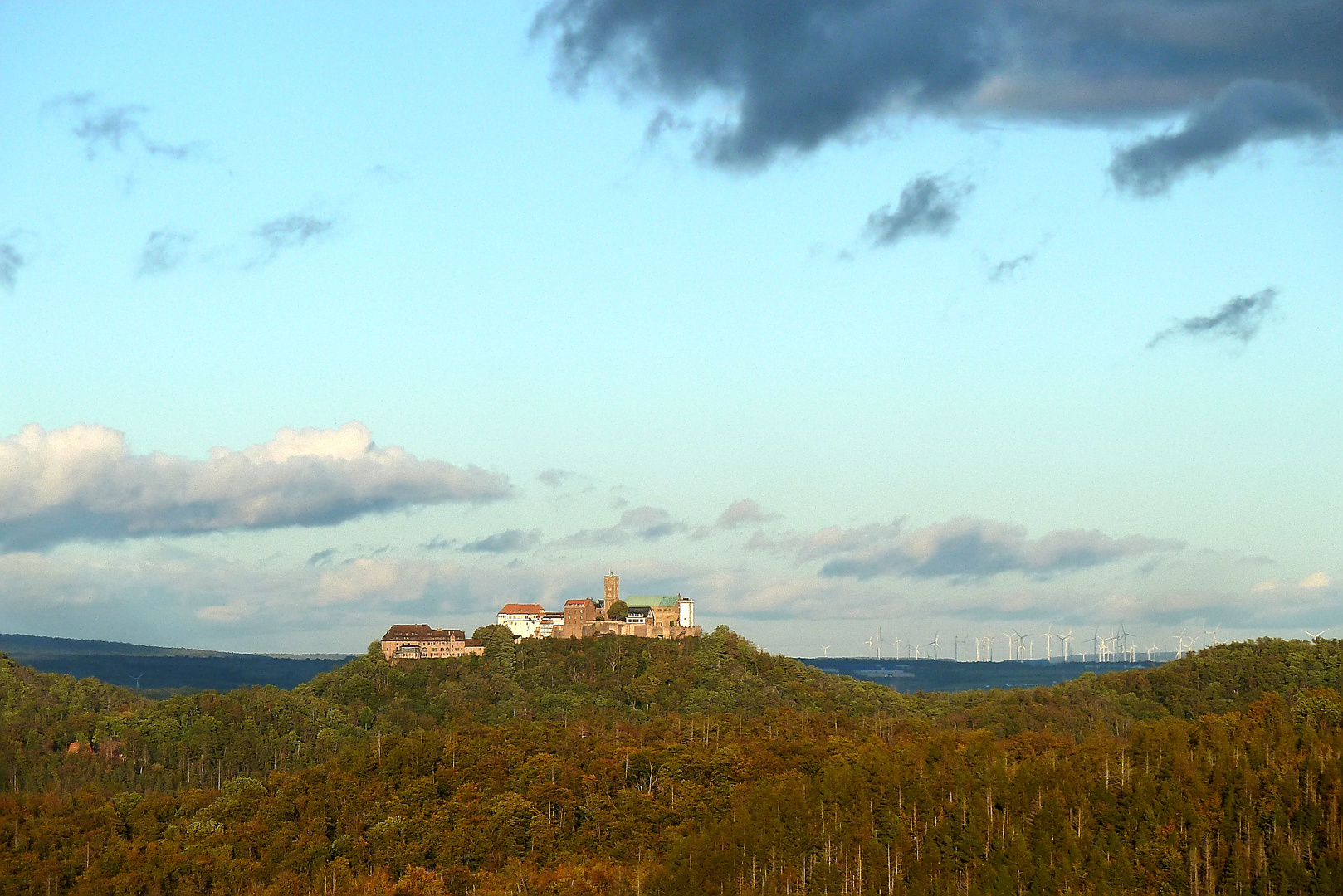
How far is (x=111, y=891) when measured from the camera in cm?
18662

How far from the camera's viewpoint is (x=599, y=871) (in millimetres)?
179250

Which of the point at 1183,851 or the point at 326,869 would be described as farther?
the point at 326,869

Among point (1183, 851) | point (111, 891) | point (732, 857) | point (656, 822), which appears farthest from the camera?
point (656, 822)

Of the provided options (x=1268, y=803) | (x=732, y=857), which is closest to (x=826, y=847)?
(x=732, y=857)

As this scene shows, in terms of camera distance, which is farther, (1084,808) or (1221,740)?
(1221,740)

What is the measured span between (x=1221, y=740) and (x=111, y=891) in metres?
153

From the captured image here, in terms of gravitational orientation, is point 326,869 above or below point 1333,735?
below

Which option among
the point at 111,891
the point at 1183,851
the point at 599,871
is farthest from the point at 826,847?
the point at 111,891

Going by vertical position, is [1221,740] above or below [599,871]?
above

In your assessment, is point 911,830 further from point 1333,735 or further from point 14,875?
point 14,875

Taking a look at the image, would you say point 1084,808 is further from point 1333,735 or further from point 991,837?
point 1333,735

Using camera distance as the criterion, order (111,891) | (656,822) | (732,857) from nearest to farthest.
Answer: (732,857)
(111,891)
(656,822)

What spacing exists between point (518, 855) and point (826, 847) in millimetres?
→ 46547

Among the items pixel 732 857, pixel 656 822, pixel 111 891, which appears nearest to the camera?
pixel 732 857
